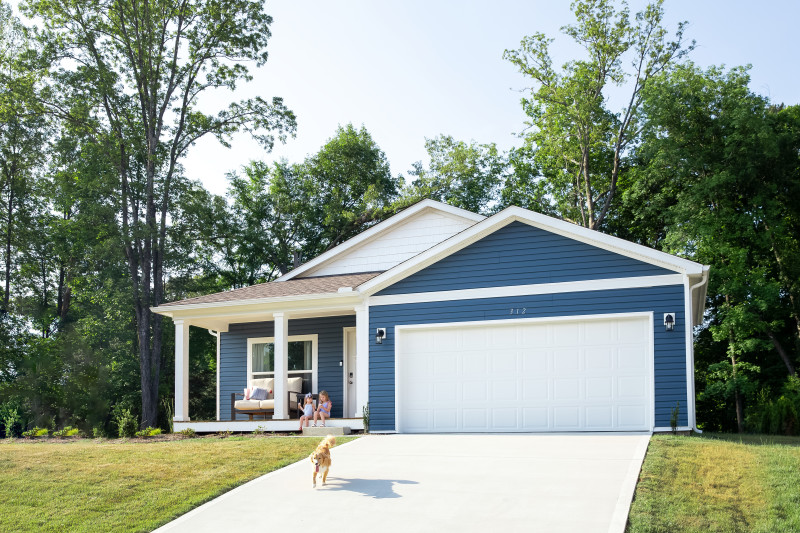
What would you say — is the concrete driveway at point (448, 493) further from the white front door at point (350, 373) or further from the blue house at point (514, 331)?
the white front door at point (350, 373)

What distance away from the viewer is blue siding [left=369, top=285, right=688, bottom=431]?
13.2 meters

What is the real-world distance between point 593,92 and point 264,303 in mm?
17361

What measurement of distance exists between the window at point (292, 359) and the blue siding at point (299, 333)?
0.13 metres

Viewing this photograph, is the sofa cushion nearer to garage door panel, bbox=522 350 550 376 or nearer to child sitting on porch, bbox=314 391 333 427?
child sitting on porch, bbox=314 391 333 427

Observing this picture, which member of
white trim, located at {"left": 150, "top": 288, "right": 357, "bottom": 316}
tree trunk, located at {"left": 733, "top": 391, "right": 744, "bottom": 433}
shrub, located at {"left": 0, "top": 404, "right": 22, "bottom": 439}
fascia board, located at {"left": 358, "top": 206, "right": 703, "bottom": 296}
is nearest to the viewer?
fascia board, located at {"left": 358, "top": 206, "right": 703, "bottom": 296}

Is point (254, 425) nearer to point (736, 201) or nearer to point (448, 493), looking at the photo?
point (448, 493)

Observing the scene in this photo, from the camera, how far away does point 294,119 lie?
2823cm

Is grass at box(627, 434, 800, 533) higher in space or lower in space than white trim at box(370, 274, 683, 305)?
lower

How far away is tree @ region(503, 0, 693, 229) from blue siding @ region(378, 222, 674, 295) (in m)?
14.1

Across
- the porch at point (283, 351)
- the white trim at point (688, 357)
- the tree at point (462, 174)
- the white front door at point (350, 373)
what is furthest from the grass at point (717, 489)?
the tree at point (462, 174)

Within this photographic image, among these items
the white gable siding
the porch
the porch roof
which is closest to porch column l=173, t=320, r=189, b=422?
the porch

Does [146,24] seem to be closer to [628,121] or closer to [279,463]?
[628,121]

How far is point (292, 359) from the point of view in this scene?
18984 millimetres

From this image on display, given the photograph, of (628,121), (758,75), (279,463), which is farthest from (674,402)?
(628,121)
